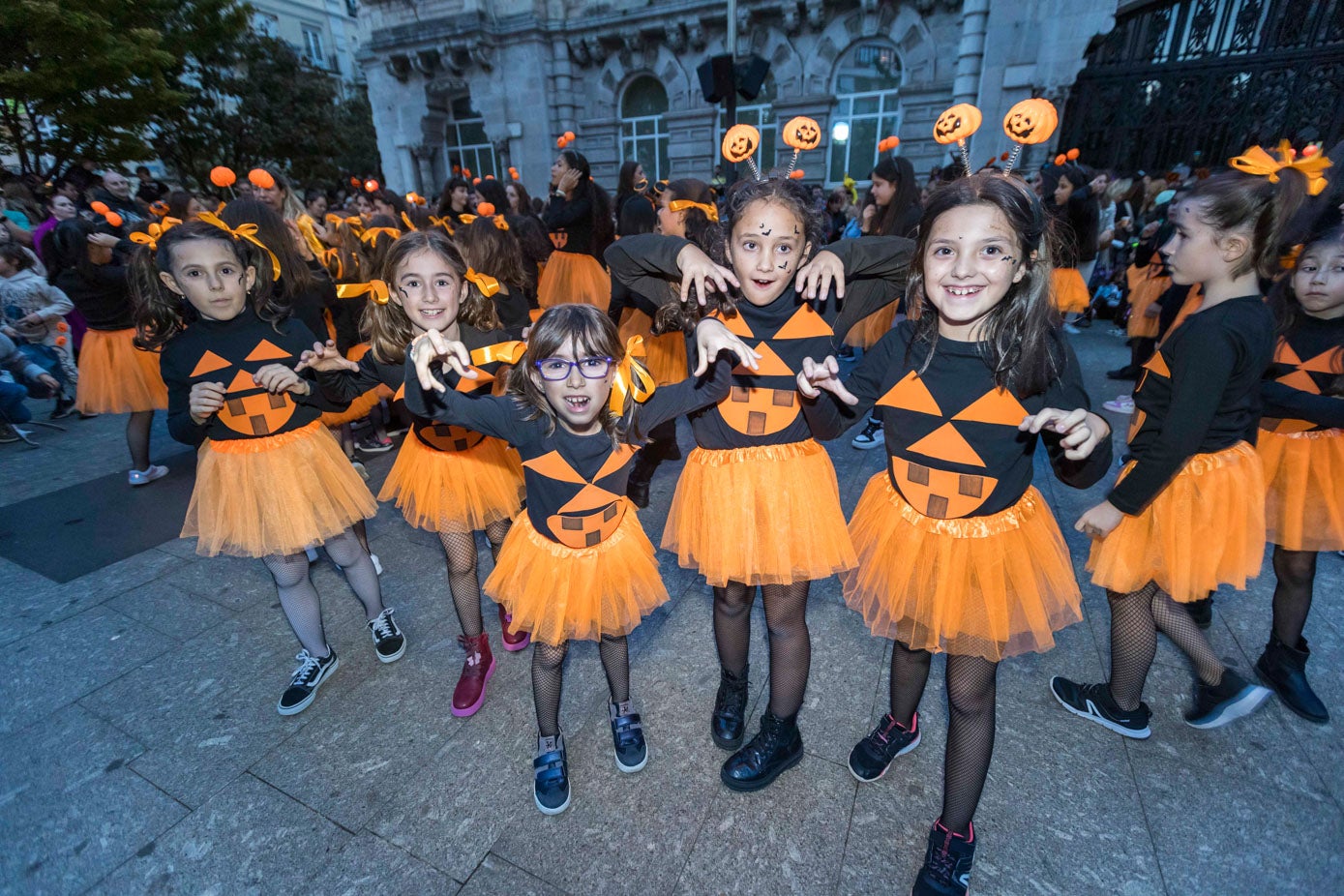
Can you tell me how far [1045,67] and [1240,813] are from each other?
39.8ft

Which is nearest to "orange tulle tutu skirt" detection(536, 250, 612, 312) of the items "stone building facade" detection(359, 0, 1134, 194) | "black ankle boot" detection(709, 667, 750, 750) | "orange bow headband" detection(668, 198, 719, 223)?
"orange bow headband" detection(668, 198, 719, 223)

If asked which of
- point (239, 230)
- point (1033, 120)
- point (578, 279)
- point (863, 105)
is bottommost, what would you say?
point (578, 279)

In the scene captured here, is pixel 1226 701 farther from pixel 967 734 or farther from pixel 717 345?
pixel 717 345

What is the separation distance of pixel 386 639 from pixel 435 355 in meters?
1.70

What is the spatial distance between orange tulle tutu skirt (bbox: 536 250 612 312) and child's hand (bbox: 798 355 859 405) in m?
4.29

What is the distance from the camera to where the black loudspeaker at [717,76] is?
6.90m

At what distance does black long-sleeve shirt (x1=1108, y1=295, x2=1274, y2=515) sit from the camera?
1679 mm

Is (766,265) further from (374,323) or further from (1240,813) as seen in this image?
(1240,813)

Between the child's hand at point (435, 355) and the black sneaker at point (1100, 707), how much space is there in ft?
8.43

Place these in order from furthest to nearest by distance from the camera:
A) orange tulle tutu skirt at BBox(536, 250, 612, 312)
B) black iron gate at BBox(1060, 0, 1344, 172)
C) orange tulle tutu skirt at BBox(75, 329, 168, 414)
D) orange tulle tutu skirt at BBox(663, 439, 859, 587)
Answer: black iron gate at BBox(1060, 0, 1344, 172) < orange tulle tutu skirt at BBox(536, 250, 612, 312) < orange tulle tutu skirt at BBox(75, 329, 168, 414) < orange tulle tutu skirt at BBox(663, 439, 859, 587)

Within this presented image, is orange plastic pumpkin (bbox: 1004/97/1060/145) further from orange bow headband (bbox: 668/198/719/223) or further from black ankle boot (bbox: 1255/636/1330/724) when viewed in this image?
black ankle boot (bbox: 1255/636/1330/724)

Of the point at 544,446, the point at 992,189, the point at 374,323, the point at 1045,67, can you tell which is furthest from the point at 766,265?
the point at 1045,67

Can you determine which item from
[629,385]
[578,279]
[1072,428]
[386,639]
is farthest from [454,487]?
[578,279]

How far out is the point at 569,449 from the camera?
185 centimetres
